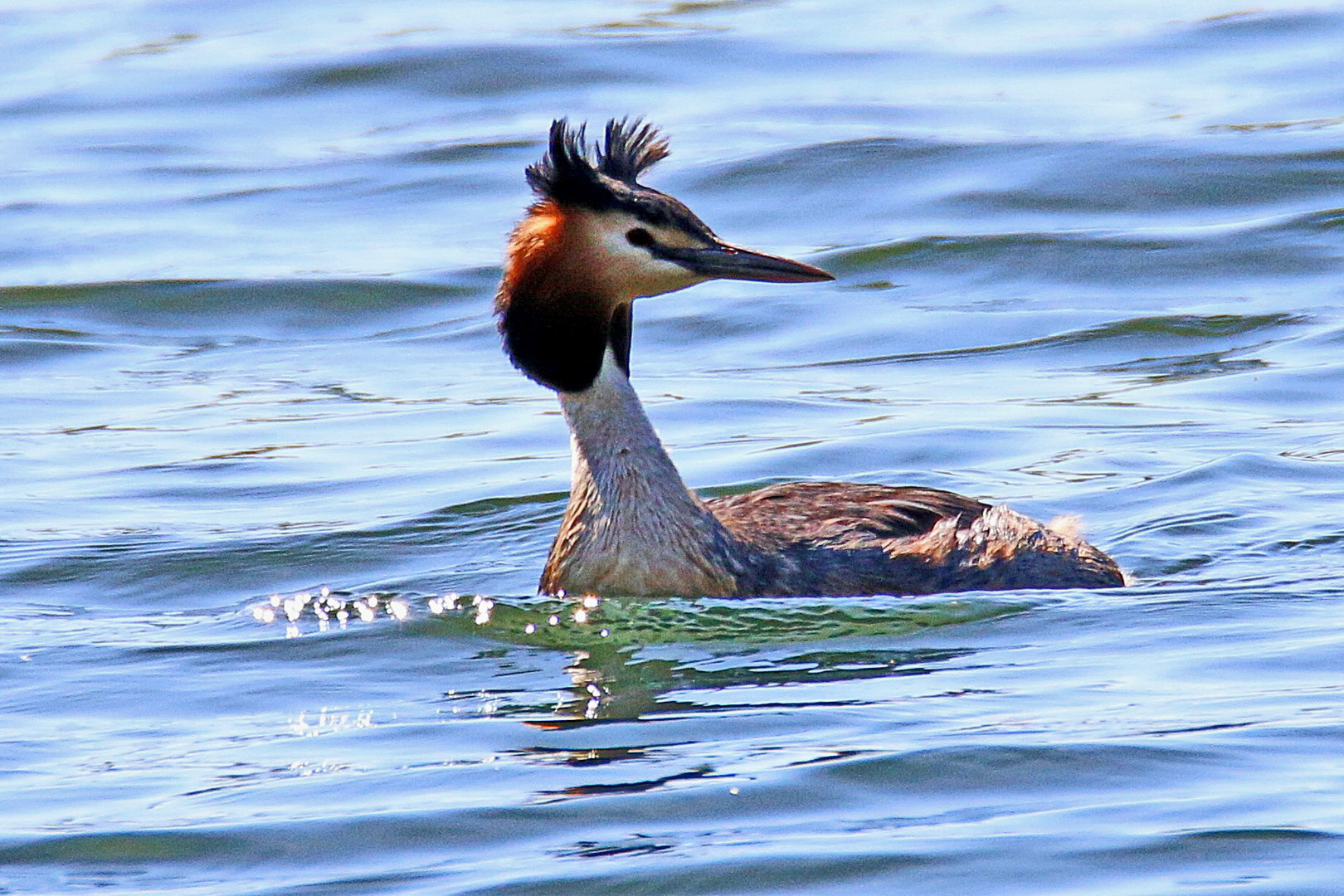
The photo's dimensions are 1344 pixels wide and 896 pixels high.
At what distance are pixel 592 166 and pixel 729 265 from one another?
61 centimetres

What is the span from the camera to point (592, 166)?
29.2 ft

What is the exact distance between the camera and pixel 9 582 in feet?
33.2

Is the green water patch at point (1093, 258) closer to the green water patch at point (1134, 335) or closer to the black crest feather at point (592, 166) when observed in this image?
the green water patch at point (1134, 335)

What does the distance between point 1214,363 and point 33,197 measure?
9.10 meters

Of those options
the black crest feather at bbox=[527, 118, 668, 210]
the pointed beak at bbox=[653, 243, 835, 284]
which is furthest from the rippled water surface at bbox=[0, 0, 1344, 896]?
the black crest feather at bbox=[527, 118, 668, 210]

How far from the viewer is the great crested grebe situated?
877 cm

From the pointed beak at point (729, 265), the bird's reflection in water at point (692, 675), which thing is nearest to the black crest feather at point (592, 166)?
the pointed beak at point (729, 265)

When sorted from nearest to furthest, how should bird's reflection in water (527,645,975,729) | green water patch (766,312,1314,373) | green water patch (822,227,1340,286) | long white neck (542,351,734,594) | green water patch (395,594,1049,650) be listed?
bird's reflection in water (527,645,975,729), green water patch (395,594,1049,650), long white neck (542,351,734,594), green water patch (766,312,1314,373), green water patch (822,227,1340,286)

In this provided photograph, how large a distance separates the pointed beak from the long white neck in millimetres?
497

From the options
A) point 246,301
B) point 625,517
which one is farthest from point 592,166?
point 246,301

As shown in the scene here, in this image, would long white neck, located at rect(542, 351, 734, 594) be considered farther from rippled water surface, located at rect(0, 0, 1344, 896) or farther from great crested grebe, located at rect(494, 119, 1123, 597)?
rippled water surface, located at rect(0, 0, 1344, 896)

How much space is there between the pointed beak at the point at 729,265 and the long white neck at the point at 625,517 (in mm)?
497

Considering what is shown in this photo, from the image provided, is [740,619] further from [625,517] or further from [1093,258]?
[1093,258]

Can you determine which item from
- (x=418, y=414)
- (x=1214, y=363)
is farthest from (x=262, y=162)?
(x=1214, y=363)
